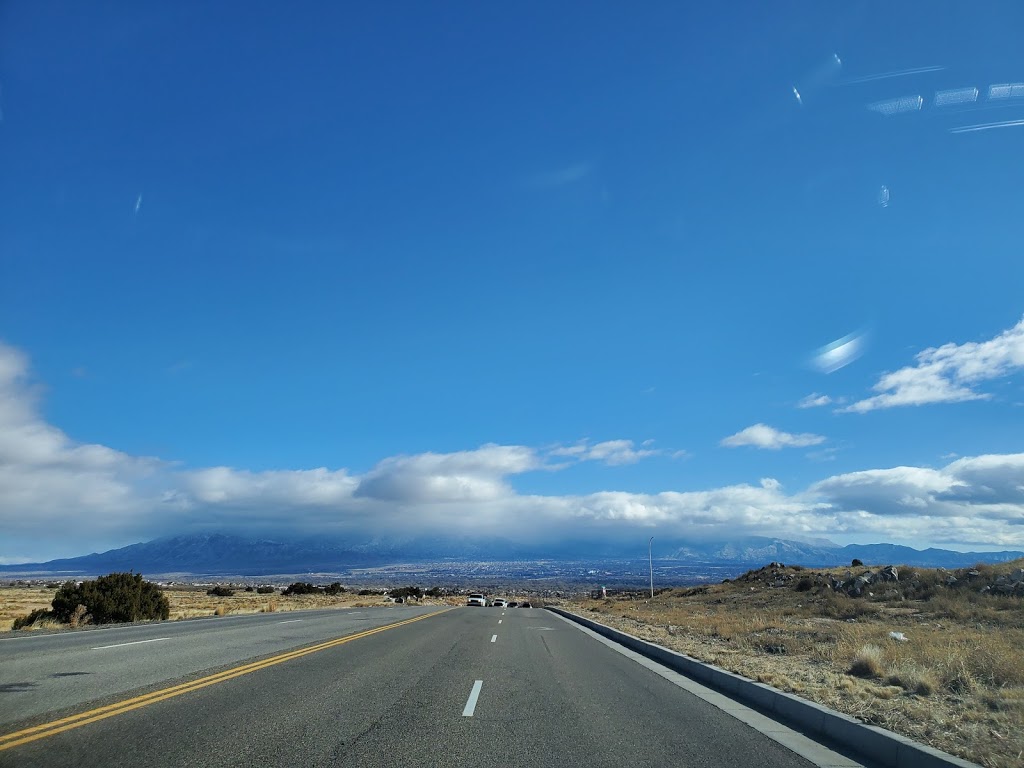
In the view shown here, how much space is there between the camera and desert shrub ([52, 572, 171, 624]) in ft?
92.6

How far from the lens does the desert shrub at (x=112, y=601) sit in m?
28.2

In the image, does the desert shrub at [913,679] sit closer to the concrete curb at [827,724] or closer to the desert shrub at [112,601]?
the concrete curb at [827,724]

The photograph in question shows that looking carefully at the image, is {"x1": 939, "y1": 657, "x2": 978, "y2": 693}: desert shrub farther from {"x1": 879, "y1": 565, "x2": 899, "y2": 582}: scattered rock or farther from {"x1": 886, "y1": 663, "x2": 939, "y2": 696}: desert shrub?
{"x1": 879, "y1": 565, "x2": 899, "y2": 582}: scattered rock

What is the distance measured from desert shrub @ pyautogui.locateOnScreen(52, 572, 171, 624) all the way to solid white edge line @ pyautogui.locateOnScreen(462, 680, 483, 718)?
77.6 ft

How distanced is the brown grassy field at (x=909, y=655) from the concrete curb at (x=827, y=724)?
385 mm

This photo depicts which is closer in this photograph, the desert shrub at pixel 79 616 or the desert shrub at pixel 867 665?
the desert shrub at pixel 867 665

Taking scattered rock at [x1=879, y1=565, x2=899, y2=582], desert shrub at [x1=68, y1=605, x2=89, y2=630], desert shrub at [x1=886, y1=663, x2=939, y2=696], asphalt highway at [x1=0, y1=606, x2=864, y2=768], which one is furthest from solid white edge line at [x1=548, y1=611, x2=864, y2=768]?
scattered rock at [x1=879, y1=565, x2=899, y2=582]

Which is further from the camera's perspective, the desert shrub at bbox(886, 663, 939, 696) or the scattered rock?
the scattered rock

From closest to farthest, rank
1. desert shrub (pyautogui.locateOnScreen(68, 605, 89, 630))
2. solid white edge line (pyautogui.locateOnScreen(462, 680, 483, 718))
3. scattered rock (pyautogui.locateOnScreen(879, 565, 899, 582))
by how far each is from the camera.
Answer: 1. solid white edge line (pyautogui.locateOnScreen(462, 680, 483, 718))
2. desert shrub (pyautogui.locateOnScreen(68, 605, 89, 630))
3. scattered rock (pyautogui.locateOnScreen(879, 565, 899, 582))

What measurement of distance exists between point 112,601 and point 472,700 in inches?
1017

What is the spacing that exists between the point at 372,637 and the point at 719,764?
52.1 feet

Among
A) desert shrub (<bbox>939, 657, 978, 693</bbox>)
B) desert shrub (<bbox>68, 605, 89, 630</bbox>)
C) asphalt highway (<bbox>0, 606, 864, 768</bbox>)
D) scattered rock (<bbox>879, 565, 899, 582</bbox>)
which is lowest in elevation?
scattered rock (<bbox>879, 565, 899, 582</bbox>)

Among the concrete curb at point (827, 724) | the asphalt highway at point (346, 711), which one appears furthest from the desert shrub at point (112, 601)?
the concrete curb at point (827, 724)

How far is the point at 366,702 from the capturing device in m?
9.78
